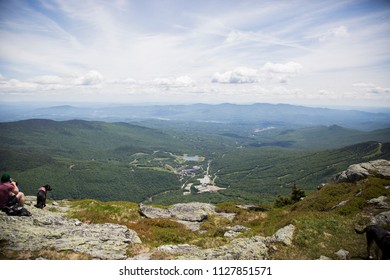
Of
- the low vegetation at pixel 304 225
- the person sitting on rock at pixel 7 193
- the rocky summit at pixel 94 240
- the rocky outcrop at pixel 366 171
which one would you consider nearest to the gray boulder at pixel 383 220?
the low vegetation at pixel 304 225

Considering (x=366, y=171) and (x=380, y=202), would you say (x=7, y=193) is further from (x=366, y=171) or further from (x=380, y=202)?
(x=366, y=171)

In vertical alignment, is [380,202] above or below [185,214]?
above

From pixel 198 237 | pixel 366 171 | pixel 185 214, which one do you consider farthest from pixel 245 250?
pixel 366 171

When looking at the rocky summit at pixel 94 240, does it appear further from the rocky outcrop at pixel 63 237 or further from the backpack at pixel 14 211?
the backpack at pixel 14 211

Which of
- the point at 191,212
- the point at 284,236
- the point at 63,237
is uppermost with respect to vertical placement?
the point at 284,236

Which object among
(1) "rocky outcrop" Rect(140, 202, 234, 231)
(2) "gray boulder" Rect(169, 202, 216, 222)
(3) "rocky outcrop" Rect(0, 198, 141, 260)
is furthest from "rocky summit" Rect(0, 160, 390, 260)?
(2) "gray boulder" Rect(169, 202, 216, 222)

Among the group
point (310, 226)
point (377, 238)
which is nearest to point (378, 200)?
point (310, 226)

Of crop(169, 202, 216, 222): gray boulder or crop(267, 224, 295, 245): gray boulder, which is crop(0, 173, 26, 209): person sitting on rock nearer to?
crop(169, 202, 216, 222): gray boulder
